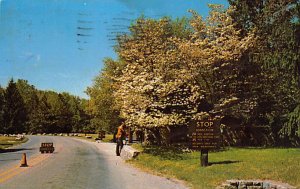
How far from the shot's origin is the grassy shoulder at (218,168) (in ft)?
50.8

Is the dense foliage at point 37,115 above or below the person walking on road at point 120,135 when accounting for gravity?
above

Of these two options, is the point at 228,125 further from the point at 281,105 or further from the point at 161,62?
the point at 161,62

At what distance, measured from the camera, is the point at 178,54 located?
31688mm

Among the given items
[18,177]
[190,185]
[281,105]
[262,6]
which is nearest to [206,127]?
[190,185]

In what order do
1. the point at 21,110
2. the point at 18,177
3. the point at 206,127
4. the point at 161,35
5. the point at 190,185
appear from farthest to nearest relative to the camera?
the point at 21,110 → the point at 161,35 → the point at 206,127 → the point at 18,177 → the point at 190,185

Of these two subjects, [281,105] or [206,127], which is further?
[281,105]

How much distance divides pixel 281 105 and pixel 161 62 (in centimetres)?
927

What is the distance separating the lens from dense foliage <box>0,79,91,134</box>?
101875mm

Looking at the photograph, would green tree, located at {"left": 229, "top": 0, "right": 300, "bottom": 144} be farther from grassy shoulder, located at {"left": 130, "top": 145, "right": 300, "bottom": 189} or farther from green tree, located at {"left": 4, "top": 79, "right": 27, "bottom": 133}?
green tree, located at {"left": 4, "top": 79, "right": 27, "bottom": 133}

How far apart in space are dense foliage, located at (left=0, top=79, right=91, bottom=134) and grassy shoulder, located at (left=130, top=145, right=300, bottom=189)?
82759mm

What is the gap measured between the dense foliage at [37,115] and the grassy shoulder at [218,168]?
3258 inches

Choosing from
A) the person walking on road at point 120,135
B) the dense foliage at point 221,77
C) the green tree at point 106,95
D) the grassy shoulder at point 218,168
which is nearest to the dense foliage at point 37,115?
the green tree at point 106,95

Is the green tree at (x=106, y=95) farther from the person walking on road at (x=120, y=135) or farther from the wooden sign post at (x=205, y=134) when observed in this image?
the wooden sign post at (x=205, y=134)

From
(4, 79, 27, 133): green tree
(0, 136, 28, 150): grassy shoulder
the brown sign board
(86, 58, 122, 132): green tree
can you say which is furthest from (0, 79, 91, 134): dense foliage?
the brown sign board
